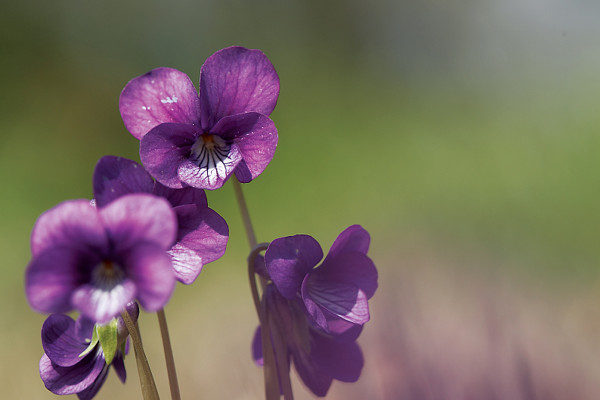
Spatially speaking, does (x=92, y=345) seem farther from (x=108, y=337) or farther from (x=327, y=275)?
(x=327, y=275)

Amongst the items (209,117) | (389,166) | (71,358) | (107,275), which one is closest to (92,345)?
(71,358)

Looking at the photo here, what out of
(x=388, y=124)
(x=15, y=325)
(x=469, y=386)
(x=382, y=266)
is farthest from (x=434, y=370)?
(x=388, y=124)

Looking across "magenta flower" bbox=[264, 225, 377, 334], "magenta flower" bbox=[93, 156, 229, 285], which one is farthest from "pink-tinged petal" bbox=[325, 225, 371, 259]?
"magenta flower" bbox=[93, 156, 229, 285]

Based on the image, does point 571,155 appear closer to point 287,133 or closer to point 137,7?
point 287,133

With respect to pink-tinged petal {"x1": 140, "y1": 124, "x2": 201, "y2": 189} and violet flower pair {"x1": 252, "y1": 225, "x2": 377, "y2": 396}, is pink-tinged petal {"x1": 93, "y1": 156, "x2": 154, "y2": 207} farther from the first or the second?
violet flower pair {"x1": 252, "y1": 225, "x2": 377, "y2": 396}

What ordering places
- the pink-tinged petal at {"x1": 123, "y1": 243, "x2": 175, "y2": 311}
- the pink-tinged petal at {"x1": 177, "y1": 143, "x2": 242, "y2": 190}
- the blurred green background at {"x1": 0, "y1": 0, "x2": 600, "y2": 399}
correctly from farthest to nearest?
the blurred green background at {"x1": 0, "y1": 0, "x2": 600, "y2": 399}
the pink-tinged petal at {"x1": 177, "y1": 143, "x2": 242, "y2": 190}
the pink-tinged petal at {"x1": 123, "y1": 243, "x2": 175, "y2": 311}

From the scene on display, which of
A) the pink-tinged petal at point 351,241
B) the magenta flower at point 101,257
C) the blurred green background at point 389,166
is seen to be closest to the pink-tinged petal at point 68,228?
the magenta flower at point 101,257
